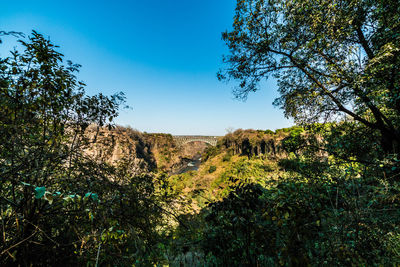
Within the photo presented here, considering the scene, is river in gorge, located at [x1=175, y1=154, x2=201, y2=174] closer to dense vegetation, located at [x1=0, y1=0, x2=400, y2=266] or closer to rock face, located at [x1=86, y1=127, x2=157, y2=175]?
rock face, located at [x1=86, y1=127, x2=157, y2=175]

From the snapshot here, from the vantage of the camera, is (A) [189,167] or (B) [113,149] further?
(A) [189,167]

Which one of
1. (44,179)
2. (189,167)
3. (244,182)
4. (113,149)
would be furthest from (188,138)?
(44,179)

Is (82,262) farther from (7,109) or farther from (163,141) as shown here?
(163,141)

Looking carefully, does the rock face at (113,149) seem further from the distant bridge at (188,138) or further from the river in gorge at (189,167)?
the distant bridge at (188,138)

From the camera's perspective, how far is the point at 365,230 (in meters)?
2.69

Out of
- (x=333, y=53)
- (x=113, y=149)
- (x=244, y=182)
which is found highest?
(x=333, y=53)

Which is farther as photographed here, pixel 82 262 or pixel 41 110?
pixel 41 110

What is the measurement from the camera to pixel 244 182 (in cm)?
338

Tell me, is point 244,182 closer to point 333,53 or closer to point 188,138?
point 333,53

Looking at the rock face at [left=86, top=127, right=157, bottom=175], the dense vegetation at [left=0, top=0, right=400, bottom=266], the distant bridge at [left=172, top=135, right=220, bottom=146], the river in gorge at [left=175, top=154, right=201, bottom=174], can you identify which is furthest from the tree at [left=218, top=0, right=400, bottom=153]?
the distant bridge at [left=172, top=135, right=220, bottom=146]

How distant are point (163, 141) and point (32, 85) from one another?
157 ft

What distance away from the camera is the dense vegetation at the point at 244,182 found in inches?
83.0

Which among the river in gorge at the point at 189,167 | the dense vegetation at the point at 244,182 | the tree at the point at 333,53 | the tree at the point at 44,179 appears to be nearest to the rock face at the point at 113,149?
the dense vegetation at the point at 244,182

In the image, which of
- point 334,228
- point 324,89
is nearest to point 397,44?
point 324,89
